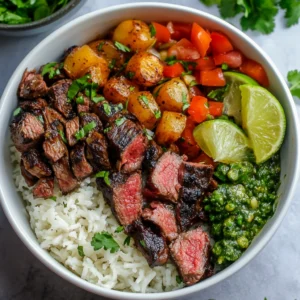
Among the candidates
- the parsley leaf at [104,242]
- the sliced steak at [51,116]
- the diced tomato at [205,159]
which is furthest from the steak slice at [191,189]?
the sliced steak at [51,116]

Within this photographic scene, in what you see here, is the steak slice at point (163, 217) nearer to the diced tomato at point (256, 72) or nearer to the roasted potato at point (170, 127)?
the roasted potato at point (170, 127)

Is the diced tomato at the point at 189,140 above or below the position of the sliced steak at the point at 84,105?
below

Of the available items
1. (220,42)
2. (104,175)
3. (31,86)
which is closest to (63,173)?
(104,175)

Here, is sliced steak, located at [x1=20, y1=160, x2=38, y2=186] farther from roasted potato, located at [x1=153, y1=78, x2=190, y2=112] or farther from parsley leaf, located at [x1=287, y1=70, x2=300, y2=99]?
parsley leaf, located at [x1=287, y1=70, x2=300, y2=99]

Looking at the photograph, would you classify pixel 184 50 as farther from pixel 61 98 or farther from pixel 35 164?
pixel 35 164

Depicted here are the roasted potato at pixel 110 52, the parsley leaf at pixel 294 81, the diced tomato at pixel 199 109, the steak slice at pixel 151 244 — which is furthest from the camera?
the parsley leaf at pixel 294 81

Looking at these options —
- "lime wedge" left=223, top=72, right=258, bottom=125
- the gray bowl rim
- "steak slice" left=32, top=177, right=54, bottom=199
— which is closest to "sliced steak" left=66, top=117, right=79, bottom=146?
"steak slice" left=32, top=177, right=54, bottom=199

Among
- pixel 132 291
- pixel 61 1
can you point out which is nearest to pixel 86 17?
pixel 61 1
